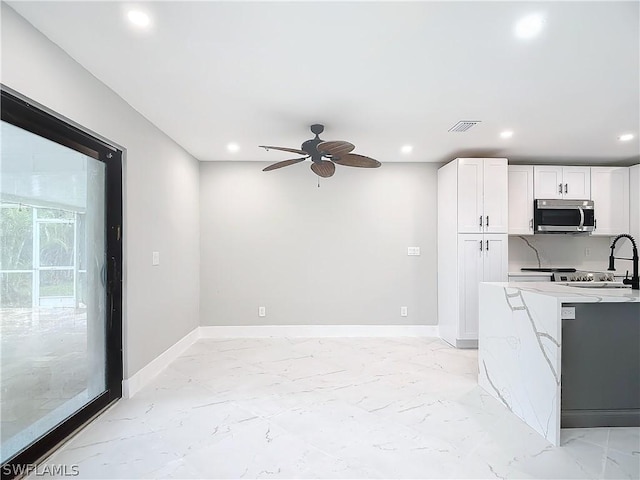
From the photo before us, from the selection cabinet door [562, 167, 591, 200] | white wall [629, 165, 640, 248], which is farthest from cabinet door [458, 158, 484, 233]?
white wall [629, 165, 640, 248]

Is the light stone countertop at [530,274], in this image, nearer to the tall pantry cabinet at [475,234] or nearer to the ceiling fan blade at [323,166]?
the tall pantry cabinet at [475,234]

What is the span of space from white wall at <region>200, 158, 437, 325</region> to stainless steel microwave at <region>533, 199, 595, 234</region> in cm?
134

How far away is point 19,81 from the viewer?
1952 mm

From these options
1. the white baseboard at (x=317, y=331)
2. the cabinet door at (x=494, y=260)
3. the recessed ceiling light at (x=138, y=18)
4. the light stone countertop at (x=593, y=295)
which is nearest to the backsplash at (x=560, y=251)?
the cabinet door at (x=494, y=260)

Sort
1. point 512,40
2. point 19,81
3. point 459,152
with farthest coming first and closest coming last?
1. point 459,152
2. point 512,40
3. point 19,81

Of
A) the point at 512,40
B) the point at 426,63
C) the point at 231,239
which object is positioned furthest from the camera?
the point at 231,239

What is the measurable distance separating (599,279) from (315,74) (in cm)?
453

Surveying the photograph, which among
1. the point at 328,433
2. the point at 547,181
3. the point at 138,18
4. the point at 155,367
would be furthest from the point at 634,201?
the point at 155,367

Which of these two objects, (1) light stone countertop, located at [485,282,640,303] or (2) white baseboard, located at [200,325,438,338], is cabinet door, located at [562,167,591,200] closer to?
(2) white baseboard, located at [200,325,438,338]

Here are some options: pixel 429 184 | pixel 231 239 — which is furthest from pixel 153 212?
pixel 429 184

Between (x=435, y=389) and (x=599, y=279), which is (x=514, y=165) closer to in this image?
(x=599, y=279)

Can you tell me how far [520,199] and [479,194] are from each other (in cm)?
70

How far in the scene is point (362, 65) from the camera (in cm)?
246

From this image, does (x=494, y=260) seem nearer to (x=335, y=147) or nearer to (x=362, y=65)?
(x=335, y=147)
